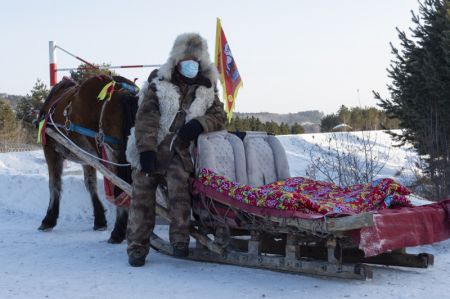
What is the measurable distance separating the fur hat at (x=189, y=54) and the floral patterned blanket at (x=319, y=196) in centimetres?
98

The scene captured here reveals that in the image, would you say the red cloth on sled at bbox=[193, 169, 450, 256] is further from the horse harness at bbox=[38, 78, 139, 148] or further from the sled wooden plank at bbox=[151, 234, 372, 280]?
the horse harness at bbox=[38, 78, 139, 148]

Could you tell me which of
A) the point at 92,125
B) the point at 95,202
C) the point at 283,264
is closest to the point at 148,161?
the point at 283,264

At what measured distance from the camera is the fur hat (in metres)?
5.29

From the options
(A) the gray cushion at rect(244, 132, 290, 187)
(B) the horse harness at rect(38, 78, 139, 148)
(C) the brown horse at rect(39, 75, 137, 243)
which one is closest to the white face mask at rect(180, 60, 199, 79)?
(A) the gray cushion at rect(244, 132, 290, 187)

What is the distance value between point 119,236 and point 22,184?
11.7 ft

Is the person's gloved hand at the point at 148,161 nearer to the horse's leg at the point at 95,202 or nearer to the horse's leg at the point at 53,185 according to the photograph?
the horse's leg at the point at 95,202

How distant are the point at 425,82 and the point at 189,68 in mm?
6460

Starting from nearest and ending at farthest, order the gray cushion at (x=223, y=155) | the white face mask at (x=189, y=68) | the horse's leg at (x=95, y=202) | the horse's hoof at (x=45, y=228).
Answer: the gray cushion at (x=223, y=155)
the white face mask at (x=189, y=68)
the horse's hoof at (x=45, y=228)
the horse's leg at (x=95, y=202)

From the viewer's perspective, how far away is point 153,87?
5250 millimetres

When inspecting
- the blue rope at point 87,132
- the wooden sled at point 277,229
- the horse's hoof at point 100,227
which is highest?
the blue rope at point 87,132

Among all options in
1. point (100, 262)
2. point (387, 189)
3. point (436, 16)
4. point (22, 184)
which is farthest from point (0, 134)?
point (387, 189)

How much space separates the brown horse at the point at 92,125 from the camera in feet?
20.0

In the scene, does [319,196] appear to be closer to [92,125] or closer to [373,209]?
[373,209]

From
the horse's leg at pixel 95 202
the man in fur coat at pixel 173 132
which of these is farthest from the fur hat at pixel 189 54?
the horse's leg at pixel 95 202
